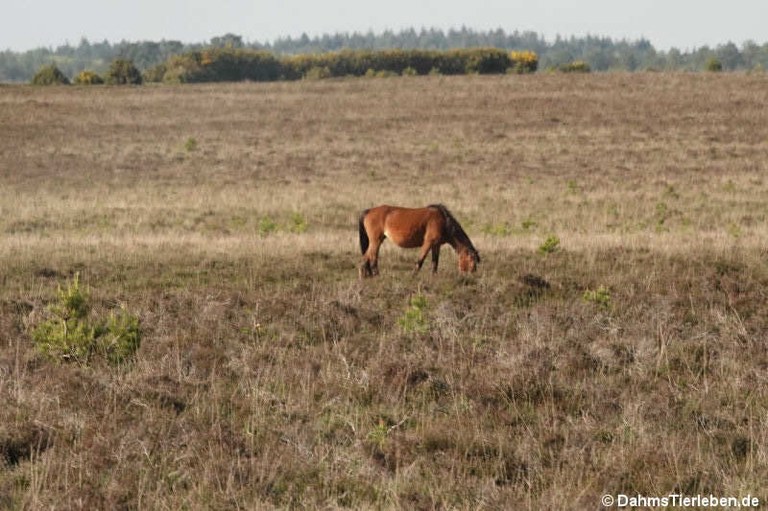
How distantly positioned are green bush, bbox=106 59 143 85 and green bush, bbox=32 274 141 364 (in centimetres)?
7570

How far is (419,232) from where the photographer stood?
1619cm

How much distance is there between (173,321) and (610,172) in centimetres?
2762

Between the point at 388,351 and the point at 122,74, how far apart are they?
258ft

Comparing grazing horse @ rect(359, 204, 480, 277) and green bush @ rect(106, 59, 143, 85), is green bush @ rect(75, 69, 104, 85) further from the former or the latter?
grazing horse @ rect(359, 204, 480, 277)

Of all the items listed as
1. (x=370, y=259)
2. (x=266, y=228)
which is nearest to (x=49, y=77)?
(x=266, y=228)

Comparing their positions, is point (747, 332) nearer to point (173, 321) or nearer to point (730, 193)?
point (173, 321)

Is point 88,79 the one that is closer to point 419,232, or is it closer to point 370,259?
point 370,259

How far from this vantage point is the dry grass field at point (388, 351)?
6.99 meters

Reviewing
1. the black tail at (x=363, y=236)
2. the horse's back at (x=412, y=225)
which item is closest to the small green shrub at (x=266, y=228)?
the black tail at (x=363, y=236)

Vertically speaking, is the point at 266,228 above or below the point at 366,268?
below

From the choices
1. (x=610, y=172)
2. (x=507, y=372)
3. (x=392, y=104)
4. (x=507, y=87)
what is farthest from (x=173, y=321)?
(x=507, y=87)

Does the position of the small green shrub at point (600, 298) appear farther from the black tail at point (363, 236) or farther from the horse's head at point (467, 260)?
the black tail at point (363, 236)

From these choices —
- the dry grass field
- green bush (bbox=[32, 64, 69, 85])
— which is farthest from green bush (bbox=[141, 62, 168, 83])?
the dry grass field

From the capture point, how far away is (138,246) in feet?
66.2
